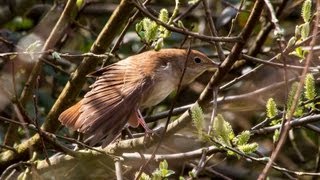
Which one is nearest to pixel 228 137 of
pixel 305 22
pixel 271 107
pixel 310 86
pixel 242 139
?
pixel 242 139

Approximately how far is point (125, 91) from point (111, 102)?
143mm

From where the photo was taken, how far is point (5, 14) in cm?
578

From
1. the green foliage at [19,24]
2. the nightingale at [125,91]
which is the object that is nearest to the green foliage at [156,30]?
the nightingale at [125,91]

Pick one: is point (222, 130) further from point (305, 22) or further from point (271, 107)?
point (305, 22)

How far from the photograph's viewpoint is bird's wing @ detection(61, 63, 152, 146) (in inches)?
148

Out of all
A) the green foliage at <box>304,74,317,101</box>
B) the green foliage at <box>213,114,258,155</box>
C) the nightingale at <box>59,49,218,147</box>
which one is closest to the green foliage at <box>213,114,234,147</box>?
the green foliage at <box>213,114,258,155</box>

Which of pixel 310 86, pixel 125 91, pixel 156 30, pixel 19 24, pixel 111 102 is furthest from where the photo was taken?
pixel 19 24

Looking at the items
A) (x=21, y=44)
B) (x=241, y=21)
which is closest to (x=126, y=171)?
(x=21, y=44)

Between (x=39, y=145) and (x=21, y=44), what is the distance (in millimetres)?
909

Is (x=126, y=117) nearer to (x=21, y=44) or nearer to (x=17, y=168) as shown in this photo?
(x=17, y=168)

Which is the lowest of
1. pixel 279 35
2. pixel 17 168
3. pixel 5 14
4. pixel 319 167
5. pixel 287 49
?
pixel 319 167

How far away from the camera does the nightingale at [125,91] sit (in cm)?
379

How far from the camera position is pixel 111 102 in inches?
159

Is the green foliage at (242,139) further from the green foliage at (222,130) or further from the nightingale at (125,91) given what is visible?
the nightingale at (125,91)
